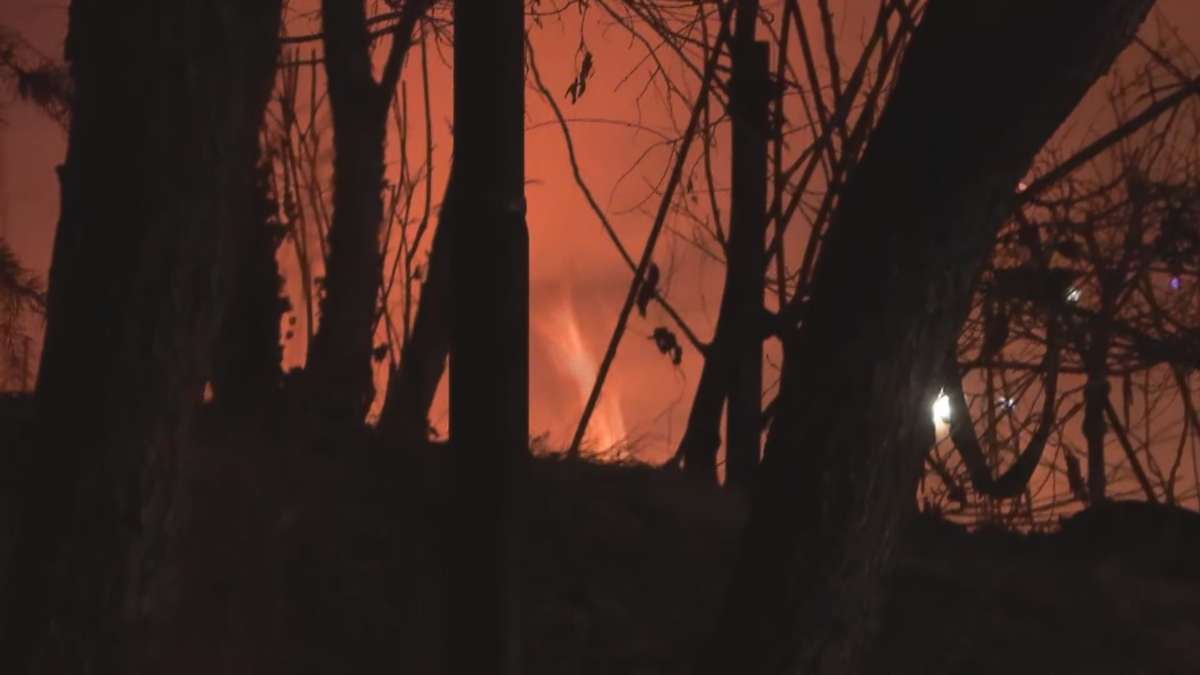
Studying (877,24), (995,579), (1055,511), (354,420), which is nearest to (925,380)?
(995,579)

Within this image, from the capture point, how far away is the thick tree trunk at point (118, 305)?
5.96ft

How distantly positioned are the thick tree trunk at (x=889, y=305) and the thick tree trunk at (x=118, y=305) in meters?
1.03

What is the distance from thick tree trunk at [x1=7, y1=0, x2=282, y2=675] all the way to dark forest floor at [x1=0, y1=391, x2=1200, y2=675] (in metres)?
0.46

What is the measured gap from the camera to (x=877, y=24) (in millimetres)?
4016

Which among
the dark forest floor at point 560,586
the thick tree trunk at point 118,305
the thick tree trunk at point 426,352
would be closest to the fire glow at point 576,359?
the thick tree trunk at point 426,352

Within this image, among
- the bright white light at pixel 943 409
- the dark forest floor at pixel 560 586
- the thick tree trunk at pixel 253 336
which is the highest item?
the thick tree trunk at pixel 253 336

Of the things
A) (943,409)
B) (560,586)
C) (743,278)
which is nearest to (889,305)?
(560,586)

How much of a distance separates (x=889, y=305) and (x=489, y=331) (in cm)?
69

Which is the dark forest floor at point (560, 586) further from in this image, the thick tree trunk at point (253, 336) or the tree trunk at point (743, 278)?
the tree trunk at point (743, 278)

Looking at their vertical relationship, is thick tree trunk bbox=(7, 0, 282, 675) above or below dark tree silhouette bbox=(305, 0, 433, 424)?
below

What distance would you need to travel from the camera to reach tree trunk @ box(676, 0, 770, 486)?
3.96m

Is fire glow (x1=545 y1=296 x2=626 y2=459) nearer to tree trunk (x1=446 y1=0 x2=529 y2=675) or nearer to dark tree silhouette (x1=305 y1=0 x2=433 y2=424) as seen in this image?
dark tree silhouette (x1=305 y1=0 x2=433 y2=424)

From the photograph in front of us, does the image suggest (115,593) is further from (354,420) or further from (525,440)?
(354,420)

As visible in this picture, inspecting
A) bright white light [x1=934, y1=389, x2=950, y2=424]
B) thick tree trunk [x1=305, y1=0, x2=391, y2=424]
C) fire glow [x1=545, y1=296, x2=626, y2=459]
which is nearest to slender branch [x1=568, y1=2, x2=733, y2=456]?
fire glow [x1=545, y1=296, x2=626, y2=459]
